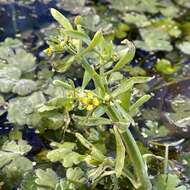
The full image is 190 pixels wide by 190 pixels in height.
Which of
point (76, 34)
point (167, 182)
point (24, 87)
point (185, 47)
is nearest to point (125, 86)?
point (76, 34)

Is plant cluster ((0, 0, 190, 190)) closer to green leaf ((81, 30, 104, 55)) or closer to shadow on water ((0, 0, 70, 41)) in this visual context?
green leaf ((81, 30, 104, 55))

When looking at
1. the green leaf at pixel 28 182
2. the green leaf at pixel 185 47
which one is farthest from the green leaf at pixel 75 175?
the green leaf at pixel 185 47

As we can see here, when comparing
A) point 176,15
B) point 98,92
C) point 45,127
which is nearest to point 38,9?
point 176,15

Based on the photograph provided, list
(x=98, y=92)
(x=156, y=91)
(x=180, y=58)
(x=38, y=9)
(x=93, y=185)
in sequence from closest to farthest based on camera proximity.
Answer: (x=98, y=92) < (x=93, y=185) < (x=156, y=91) < (x=180, y=58) < (x=38, y=9)

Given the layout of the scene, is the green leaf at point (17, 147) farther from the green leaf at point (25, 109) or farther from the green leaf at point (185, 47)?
the green leaf at point (185, 47)

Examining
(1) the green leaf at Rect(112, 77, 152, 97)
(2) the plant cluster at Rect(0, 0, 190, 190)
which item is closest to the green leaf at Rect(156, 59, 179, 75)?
(2) the plant cluster at Rect(0, 0, 190, 190)

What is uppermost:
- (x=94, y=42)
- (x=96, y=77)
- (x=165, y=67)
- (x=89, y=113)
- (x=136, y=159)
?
(x=94, y=42)

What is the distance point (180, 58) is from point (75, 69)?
51 cm

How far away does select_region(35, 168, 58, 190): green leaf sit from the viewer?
1.48 meters

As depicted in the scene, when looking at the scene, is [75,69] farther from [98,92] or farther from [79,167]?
[98,92]

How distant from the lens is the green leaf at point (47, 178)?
1.48 metres

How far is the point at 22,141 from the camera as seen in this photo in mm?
1646

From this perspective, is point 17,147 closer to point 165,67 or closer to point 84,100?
point 84,100

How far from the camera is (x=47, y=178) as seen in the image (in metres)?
1.49
